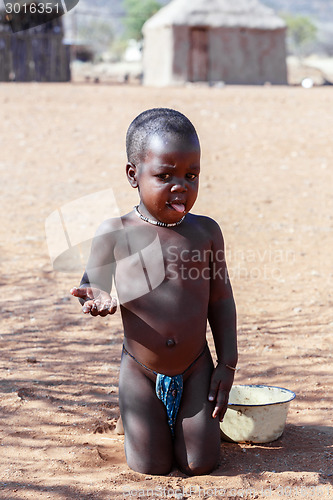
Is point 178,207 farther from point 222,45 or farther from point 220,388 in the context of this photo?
point 222,45

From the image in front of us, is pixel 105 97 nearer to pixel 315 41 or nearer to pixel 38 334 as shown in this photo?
pixel 38 334

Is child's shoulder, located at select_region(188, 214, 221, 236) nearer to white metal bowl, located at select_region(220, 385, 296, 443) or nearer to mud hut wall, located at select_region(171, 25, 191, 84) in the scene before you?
→ white metal bowl, located at select_region(220, 385, 296, 443)

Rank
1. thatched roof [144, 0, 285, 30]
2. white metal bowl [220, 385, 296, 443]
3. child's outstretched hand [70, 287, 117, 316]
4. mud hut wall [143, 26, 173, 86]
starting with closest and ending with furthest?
child's outstretched hand [70, 287, 117, 316]
white metal bowl [220, 385, 296, 443]
thatched roof [144, 0, 285, 30]
mud hut wall [143, 26, 173, 86]

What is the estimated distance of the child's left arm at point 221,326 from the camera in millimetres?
2717

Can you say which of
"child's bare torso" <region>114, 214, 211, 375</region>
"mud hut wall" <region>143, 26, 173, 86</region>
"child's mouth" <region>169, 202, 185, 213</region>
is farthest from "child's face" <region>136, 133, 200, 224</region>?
"mud hut wall" <region>143, 26, 173, 86</region>

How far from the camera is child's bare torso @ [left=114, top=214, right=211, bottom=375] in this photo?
8.77 feet

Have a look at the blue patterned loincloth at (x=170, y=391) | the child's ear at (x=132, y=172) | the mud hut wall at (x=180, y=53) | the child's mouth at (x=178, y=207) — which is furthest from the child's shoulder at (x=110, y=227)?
the mud hut wall at (x=180, y=53)

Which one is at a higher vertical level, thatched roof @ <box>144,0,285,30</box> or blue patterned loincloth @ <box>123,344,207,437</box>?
thatched roof @ <box>144,0,285,30</box>

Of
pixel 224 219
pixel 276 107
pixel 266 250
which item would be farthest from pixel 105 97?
pixel 266 250

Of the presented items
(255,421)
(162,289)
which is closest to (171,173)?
(162,289)

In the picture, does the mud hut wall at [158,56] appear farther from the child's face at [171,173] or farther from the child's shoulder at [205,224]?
the child's face at [171,173]

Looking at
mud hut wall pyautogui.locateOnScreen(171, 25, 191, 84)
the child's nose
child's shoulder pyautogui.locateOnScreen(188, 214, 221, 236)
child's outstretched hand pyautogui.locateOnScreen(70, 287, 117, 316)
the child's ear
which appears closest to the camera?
child's outstretched hand pyautogui.locateOnScreen(70, 287, 117, 316)

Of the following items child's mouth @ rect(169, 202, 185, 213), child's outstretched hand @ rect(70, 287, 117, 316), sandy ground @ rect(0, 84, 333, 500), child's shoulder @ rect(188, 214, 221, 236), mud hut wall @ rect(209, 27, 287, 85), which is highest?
mud hut wall @ rect(209, 27, 287, 85)

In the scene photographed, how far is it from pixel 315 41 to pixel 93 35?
23.9 metres
